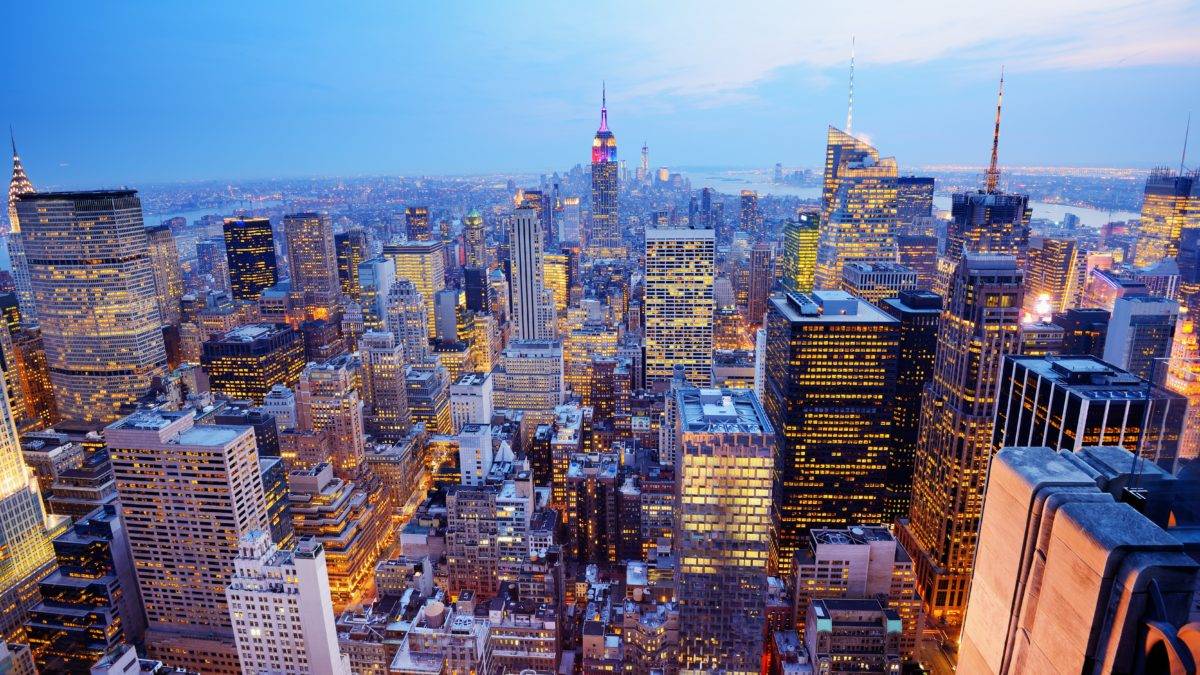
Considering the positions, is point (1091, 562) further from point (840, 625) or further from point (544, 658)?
point (544, 658)

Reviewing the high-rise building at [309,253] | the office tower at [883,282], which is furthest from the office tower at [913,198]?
the high-rise building at [309,253]

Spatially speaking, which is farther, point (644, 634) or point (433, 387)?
point (433, 387)

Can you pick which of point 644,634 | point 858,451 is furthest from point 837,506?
point 644,634

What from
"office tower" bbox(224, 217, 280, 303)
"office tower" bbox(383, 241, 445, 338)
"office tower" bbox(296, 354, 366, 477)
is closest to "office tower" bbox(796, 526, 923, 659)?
"office tower" bbox(296, 354, 366, 477)

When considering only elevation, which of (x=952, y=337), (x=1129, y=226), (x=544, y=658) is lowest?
(x=544, y=658)

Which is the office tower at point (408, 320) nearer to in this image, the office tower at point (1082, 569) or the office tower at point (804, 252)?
the office tower at point (804, 252)

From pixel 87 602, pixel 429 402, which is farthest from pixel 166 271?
pixel 87 602

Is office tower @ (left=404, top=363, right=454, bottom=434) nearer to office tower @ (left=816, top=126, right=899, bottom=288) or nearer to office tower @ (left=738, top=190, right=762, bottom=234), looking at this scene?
office tower @ (left=816, top=126, right=899, bottom=288)
